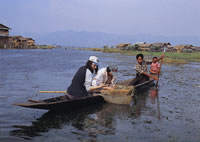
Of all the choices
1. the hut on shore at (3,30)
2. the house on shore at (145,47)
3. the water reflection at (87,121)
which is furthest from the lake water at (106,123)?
the house on shore at (145,47)

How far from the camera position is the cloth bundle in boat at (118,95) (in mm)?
8414

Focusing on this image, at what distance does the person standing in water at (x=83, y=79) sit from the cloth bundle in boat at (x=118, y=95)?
42.7 inches

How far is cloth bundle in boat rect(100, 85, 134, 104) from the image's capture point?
841 cm

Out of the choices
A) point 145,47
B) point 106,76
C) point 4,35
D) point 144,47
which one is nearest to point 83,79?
point 106,76

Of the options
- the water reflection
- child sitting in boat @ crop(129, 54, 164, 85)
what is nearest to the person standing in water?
the water reflection

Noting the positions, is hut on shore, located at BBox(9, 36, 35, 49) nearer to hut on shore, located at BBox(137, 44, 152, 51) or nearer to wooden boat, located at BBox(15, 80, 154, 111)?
hut on shore, located at BBox(137, 44, 152, 51)

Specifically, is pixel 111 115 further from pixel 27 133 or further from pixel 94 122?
pixel 27 133

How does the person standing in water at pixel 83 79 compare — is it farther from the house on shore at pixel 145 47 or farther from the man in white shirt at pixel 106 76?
the house on shore at pixel 145 47

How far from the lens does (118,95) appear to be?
852 cm

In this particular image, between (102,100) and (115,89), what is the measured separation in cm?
61

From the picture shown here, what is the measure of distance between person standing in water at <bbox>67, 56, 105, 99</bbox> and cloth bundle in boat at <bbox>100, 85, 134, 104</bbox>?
3.56 ft

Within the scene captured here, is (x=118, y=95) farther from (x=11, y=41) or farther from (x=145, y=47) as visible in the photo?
(x=145, y=47)

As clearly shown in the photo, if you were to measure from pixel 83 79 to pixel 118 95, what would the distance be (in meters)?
1.99

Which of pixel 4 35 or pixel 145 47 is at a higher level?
pixel 4 35
